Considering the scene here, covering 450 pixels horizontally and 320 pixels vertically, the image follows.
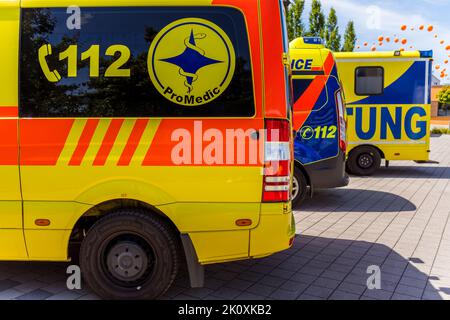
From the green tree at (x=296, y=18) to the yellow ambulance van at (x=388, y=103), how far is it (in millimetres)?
12156

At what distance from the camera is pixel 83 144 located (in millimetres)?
3488

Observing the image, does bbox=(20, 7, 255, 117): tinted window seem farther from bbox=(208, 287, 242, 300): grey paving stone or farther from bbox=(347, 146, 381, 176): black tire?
bbox=(347, 146, 381, 176): black tire

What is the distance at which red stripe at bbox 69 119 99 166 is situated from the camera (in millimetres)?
3486

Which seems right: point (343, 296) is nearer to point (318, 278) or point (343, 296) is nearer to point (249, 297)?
point (318, 278)

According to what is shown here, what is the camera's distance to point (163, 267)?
3.61 metres

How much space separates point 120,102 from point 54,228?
1.21 meters

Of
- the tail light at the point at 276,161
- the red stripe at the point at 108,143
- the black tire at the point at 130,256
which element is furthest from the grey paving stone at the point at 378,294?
the red stripe at the point at 108,143

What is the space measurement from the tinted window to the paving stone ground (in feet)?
5.66

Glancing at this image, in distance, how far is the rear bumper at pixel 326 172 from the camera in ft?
23.2

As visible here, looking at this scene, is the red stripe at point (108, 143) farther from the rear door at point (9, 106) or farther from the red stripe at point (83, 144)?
the rear door at point (9, 106)

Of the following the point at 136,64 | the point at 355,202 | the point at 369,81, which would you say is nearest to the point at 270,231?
the point at 136,64

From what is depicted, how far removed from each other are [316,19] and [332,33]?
6.06 feet

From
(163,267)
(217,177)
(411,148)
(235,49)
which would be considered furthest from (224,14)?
(411,148)
